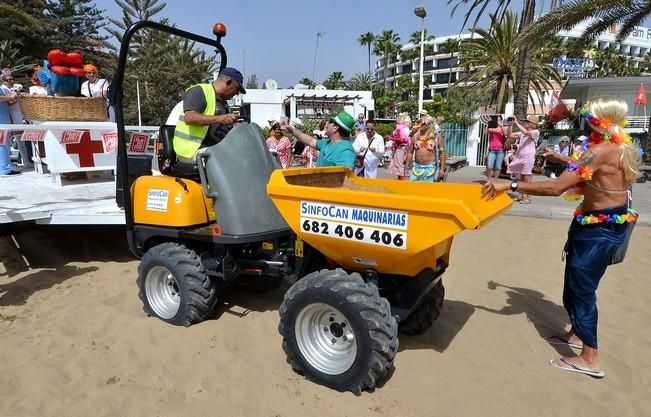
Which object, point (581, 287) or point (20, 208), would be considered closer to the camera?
point (581, 287)

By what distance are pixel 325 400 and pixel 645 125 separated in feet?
77.4

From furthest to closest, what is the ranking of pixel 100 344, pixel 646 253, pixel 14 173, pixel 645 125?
pixel 645 125 < pixel 14 173 < pixel 646 253 < pixel 100 344

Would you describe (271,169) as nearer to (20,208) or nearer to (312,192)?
(312,192)

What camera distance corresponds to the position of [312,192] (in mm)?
2717

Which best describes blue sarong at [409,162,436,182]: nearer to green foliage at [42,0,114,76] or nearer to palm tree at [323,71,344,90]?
green foliage at [42,0,114,76]

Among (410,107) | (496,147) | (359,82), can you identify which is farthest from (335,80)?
(496,147)

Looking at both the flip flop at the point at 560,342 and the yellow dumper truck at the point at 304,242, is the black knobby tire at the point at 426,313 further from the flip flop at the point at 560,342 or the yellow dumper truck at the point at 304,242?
the flip flop at the point at 560,342

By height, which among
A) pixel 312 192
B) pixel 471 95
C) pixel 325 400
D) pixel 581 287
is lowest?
pixel 325 400

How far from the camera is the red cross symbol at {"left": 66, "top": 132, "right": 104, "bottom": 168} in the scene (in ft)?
20.4

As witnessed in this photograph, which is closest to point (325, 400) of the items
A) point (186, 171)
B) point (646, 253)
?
point (186, 171)

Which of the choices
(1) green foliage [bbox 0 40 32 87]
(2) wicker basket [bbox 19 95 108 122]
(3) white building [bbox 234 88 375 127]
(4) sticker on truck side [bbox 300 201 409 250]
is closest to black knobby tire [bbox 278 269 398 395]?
(4) sticker on truck side [bbox 300 201 409 250]

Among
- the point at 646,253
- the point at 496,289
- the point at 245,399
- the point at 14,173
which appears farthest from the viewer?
the point at 14,173

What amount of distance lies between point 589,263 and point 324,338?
1.83 metres

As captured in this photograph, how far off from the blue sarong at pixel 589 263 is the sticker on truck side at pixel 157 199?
118 inches
